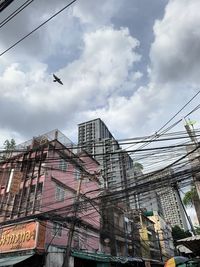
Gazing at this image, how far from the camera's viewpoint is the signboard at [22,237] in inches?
593

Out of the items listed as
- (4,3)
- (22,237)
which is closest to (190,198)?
(22,237)

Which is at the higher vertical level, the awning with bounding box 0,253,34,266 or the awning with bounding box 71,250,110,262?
Result: the awning with bounding box 71,250,110,262

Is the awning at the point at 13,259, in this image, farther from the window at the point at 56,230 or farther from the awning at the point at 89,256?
the awning at the point at 89,256

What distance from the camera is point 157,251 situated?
35.0m

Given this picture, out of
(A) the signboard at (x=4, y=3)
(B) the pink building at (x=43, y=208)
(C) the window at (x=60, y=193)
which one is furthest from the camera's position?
(C) the window at (x=60, y=193)

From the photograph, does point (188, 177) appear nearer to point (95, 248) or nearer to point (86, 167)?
point (95, 248)

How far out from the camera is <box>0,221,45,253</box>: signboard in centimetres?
1505

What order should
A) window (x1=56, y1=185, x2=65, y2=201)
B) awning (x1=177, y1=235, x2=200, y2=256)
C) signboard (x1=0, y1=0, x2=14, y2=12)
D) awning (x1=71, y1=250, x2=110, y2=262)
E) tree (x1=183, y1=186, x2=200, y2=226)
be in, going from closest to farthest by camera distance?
signboard (x1=0, y1=0, x2=14, y2=12), awning (x1=177, y1=235, x2=200, y2=256), awning (x1=71, y1=250, x2=110, y2=262), tree (x1=183, y1=186, x2=200, y2=226), window (x1=56, y1=185, x2=65, y2=201)

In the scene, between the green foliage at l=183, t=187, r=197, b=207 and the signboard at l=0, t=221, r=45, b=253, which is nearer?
the signboard at l=0, t=221, r=45, b=253

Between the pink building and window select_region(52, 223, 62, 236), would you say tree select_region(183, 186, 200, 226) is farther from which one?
window select_region(52, 223, 62, 236)

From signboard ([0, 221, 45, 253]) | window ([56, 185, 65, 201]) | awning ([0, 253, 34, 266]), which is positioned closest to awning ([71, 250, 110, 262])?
signboard ([0, 221, 45, 253])

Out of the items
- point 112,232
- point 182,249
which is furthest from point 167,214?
point 182,249

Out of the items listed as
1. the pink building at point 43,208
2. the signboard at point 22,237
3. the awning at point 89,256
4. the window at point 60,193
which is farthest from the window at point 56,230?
the window at point 60,193

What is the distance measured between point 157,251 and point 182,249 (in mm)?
26728
